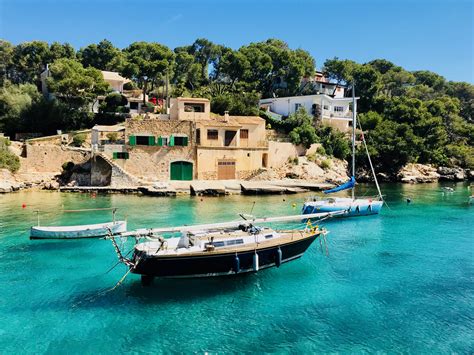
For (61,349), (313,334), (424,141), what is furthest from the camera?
(424,141)

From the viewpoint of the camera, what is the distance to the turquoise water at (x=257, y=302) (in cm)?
1541

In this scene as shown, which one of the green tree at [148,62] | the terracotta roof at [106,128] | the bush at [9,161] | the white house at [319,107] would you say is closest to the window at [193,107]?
the terracotta roof at [106,128]

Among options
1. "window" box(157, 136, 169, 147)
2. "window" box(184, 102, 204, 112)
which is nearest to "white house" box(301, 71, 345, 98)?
"window" box(184, 102, 204, 112)

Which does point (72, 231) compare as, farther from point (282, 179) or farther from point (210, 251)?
point (282, 179)

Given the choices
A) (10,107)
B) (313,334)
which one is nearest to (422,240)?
(313,334)

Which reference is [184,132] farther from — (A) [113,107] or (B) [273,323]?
(B) [273,323]

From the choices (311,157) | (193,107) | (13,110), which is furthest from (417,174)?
(13,110)

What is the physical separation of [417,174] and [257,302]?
57.6 m

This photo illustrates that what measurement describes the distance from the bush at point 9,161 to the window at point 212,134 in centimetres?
2467

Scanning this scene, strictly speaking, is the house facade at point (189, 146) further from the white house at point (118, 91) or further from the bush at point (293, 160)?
the white house at point (118, 91)

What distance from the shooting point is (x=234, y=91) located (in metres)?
74.3

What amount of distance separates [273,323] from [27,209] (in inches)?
1176

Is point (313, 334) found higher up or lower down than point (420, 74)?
lower down

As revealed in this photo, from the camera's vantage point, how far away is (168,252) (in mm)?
19312
